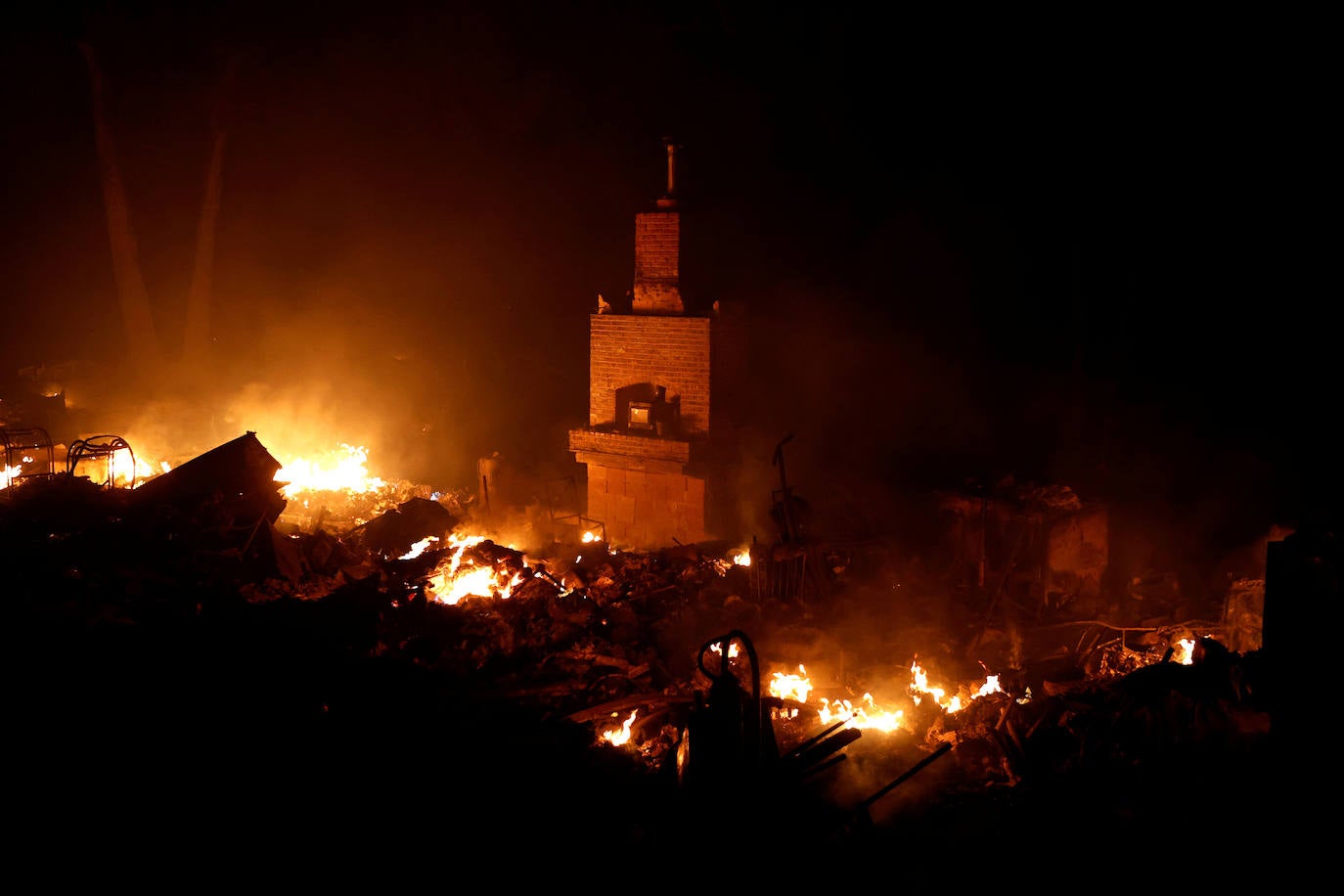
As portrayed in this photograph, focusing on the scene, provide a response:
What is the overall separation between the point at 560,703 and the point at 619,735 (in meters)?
0.68

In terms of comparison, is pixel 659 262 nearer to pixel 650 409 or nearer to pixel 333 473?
pixel 650 409

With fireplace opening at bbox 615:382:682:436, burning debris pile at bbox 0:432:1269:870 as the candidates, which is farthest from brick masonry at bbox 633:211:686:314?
burning debris pile at bbox 0:432:1269:870

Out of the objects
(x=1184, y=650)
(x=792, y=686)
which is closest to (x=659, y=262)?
(x=792, y=686)

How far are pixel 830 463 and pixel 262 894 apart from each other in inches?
538

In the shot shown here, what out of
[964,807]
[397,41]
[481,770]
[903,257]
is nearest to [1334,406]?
[903,257]

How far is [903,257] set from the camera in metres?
20.2

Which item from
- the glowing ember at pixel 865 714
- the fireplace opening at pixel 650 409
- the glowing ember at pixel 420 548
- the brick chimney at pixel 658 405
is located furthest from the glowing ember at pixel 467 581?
the glowing ember at pixel 865 714

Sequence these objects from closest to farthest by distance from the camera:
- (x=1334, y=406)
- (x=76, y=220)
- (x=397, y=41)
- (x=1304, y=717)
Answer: (x=1304, y=717) < (x=1334, y=406) < (x=397, y=41) < (x=76, y=220)

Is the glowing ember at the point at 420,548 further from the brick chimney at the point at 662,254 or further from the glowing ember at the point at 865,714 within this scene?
the glowing ember at the point at 865,714

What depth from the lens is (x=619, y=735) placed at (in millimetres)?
8367

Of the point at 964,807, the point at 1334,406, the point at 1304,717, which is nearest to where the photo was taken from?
the point at 1304,717

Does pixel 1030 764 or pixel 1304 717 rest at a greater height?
pixel 1304 717

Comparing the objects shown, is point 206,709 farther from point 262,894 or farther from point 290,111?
point 290,111

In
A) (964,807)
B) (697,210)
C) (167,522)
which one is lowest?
(964,807)
